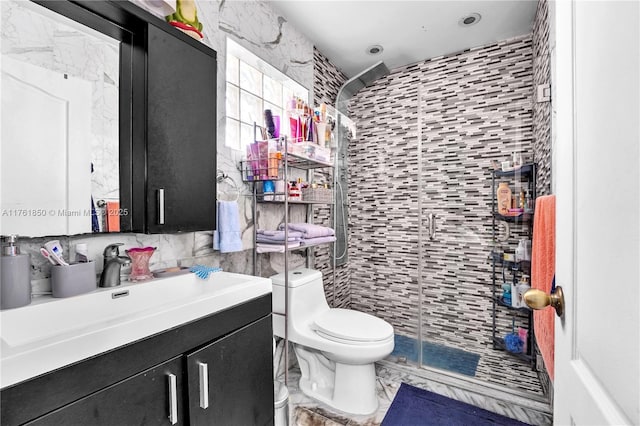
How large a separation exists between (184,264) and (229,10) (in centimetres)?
136

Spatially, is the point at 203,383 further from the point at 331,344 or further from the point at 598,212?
the point at 598,212

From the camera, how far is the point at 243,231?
179 cm

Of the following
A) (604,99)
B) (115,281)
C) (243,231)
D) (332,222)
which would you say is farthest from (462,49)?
(115,281)

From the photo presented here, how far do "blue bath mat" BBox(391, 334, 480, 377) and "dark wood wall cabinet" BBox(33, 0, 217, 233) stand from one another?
6.40 ft

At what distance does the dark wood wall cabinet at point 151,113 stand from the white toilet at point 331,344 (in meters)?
0.81

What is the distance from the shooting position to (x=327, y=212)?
8.62 ft

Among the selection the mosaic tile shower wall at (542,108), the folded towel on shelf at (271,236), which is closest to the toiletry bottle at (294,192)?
the folded towel on shelf at (271,236)

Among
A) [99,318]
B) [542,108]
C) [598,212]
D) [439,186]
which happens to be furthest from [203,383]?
[542,108]

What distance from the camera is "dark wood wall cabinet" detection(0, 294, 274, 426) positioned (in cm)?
68

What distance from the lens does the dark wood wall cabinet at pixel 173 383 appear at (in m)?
0.68

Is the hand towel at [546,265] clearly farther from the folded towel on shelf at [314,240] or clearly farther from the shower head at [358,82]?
the shower head at [358,82]

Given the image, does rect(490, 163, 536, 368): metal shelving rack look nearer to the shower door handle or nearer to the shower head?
the shower door handle

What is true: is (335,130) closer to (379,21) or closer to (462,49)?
(379,21)

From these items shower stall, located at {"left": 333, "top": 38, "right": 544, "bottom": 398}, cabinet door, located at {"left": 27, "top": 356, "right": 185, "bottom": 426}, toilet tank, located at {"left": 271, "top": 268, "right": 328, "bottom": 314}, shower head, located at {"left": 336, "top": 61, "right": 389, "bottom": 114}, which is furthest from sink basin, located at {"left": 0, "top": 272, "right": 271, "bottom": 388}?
shower head, located at {"left": 336, "top": 61, "right": 389, "bottom": 114}
